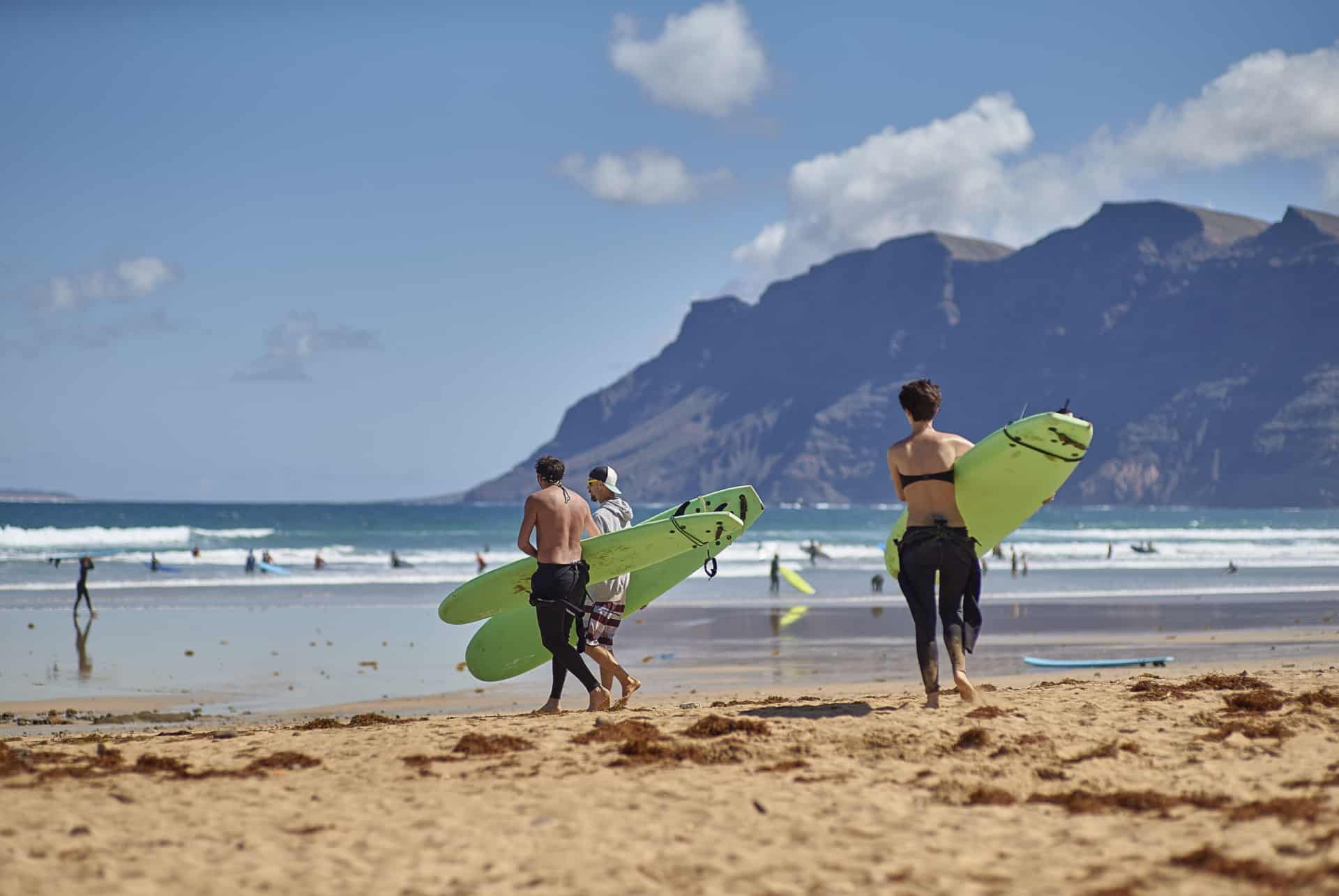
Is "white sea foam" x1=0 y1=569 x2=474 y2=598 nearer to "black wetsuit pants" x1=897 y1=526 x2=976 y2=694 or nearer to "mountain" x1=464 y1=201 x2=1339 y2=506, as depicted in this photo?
"black wetsuit pants" x1=897 y1=526 x2=976 y2=694

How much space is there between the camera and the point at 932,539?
20.4 feet

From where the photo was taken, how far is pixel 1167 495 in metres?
159

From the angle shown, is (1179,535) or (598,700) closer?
(598,700)

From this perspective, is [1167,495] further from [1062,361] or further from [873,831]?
[873,831]

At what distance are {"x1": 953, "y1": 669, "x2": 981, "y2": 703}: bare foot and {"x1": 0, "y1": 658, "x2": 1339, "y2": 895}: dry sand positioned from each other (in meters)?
0.18

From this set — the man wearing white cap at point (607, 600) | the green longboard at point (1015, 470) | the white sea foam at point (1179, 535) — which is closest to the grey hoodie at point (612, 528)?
the man wearing white cap at point (607, 600)

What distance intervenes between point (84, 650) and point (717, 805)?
12293mm

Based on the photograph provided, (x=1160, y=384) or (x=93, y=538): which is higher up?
(x=1160, y=384)

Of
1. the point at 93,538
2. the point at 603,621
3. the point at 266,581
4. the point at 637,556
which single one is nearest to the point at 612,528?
the point at 637,556

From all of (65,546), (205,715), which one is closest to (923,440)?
(205,715)

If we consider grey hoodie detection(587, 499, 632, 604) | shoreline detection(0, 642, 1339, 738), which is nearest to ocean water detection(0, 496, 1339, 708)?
shoreline detection(0, 642, 1339, 738)

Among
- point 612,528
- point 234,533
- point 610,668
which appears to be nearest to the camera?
point 610,668

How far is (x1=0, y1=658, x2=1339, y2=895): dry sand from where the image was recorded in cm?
387

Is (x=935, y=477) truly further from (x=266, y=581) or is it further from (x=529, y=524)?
(x=266, y=581)
